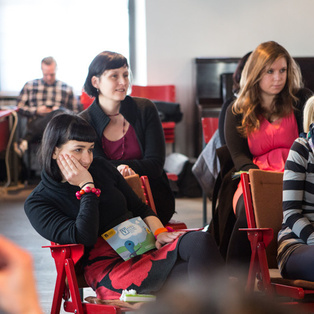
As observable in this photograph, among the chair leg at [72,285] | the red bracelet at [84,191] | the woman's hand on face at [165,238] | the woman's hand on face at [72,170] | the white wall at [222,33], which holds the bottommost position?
the chair leg at [72,285]

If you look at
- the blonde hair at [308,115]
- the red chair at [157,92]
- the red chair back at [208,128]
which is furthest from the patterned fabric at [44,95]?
the blonde hair at [308,115]

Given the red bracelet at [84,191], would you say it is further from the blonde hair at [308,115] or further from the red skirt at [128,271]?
the blonde hair at [308,115]

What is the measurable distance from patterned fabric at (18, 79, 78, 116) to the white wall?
1077 mm

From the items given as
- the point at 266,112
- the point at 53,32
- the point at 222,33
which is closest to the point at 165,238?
the point at 266,112

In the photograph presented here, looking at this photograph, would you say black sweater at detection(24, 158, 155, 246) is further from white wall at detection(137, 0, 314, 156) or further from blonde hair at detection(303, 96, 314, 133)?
white wall at detection(137, 0, 314, 156)

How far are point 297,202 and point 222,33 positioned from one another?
5.65 m

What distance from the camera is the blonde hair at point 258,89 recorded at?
2.96m

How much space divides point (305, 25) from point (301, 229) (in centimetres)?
592

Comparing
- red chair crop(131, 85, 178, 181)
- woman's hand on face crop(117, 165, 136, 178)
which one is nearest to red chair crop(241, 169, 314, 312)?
woman's hand on face crop(117, 165, 136, 178)

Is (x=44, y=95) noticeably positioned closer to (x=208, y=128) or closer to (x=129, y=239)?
(x=208, y=128)

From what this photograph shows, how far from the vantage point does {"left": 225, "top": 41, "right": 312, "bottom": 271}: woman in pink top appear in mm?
2951

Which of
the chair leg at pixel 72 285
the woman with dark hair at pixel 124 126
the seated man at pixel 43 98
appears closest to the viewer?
the chair leg at pixel 72 285

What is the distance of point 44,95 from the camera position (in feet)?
23.5

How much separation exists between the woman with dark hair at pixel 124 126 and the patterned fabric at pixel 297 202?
2.35 feet
